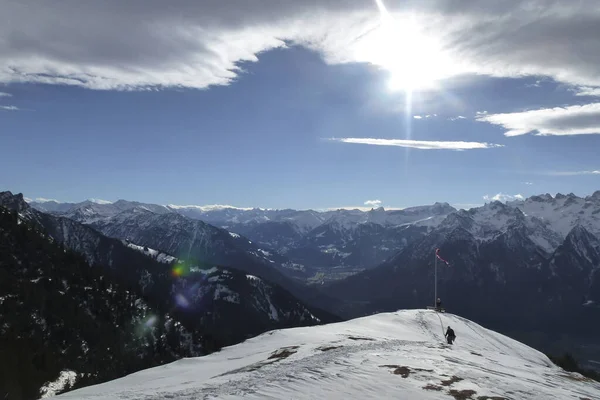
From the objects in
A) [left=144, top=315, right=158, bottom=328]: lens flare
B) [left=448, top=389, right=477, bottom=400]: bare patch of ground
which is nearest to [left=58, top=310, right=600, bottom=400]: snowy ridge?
[left=448, top=389, right=477, bottom=400]: bare patch of ground

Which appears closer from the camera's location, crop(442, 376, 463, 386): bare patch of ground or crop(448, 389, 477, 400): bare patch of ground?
crop(448, 389, 477, 400): bare patch of ground

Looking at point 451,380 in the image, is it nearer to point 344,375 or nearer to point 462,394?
point 462,394

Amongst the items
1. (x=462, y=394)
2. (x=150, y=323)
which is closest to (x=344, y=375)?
(x=462, y=394)

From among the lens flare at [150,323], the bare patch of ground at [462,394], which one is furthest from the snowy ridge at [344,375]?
the lens flare at [150,323]

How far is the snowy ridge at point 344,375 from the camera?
28.2 meters

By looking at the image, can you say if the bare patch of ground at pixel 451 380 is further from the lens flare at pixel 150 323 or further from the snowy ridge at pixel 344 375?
the lens flare at pixel 150 323

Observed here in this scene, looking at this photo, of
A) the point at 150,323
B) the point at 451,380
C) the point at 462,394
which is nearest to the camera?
the point at 462,394

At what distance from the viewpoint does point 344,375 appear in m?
31.2

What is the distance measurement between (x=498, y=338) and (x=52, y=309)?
157461 millimetres

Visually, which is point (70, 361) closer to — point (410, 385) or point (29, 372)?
point (29, 372)

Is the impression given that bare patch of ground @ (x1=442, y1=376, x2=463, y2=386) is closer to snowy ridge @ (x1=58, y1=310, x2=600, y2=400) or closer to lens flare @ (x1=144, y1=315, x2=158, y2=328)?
snowy ridge @ (x1=58, y1=310, x2=600, y2=400)

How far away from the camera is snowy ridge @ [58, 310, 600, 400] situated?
28.2 meters

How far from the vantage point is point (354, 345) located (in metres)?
44.1

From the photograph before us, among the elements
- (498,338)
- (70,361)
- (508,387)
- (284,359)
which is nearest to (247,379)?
(284,359)
